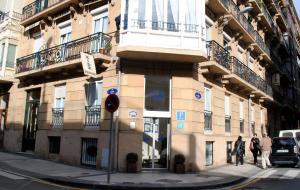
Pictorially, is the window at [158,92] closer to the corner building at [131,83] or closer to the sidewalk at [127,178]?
the corner building at [131,83]

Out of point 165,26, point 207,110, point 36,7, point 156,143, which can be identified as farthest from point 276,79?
point 36,7

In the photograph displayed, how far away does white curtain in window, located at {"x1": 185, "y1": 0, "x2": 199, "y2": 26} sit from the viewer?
14.9 meters

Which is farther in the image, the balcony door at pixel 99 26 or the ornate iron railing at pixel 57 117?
the ornate iron railing at pixel 57 117

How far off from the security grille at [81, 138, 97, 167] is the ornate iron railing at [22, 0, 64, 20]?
319 inches

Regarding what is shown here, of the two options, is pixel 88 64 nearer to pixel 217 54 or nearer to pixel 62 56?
pixel 62 56

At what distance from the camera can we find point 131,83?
47.6ft

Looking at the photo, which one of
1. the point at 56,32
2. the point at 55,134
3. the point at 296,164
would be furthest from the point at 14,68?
the point at 296,164

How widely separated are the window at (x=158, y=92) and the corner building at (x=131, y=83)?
4 cm

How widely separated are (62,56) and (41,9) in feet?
14.3

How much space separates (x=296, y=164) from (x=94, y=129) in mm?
10478

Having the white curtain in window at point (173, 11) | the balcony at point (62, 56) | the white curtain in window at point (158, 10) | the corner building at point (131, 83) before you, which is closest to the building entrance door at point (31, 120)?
the corner building at point (131, 83)

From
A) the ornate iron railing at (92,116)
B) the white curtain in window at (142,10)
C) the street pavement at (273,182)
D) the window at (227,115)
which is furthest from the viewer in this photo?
the window at (227,115)

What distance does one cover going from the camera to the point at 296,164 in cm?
1803

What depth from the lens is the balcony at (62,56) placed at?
15.4 meters
